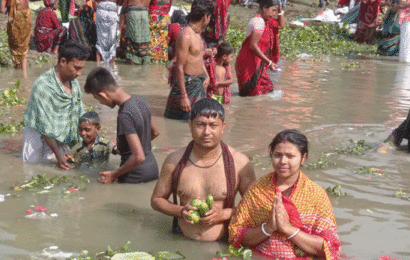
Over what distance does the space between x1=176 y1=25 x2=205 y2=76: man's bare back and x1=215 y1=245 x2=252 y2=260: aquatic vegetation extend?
3705 mm

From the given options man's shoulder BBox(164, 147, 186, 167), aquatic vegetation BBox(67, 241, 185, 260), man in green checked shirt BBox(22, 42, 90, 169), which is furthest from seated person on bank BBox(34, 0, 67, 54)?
aquatic vegetation BBox(67, 241, 185, 260)

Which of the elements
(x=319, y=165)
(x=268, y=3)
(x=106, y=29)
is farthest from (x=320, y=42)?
(x=319, y=165)

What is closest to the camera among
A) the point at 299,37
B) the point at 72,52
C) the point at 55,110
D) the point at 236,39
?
the point at 72,52

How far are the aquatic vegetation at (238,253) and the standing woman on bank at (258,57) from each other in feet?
18.0

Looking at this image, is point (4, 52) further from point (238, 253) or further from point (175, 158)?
A: point (238, 253)

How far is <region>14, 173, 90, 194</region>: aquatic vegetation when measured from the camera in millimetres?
4844

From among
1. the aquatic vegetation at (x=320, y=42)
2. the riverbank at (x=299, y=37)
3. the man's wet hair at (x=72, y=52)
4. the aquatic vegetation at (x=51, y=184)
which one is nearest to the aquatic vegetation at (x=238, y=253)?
the aquatic vegetation at (x=51, y=184)

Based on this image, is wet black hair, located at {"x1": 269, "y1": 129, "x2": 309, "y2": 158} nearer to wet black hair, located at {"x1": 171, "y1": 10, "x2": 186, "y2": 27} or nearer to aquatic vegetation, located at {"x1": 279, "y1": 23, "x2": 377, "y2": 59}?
wet black hair, located at {"x1": 171, "y1": 10, "x2": 186, "y2": 27}

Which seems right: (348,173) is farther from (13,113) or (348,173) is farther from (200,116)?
(13,113)

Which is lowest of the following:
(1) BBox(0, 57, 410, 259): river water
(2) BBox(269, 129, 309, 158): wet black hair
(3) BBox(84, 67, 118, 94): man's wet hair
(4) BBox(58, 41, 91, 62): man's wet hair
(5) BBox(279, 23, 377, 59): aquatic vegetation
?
(1) BBox(0, 57, 410, 259): river water

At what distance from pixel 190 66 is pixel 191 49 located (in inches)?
10.9

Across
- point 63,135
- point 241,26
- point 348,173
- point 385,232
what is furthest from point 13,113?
point 241,26

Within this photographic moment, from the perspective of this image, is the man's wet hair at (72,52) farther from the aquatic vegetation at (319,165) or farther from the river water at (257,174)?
the aquatic vegetation at (319,165)

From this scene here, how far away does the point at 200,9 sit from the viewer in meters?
6.75
